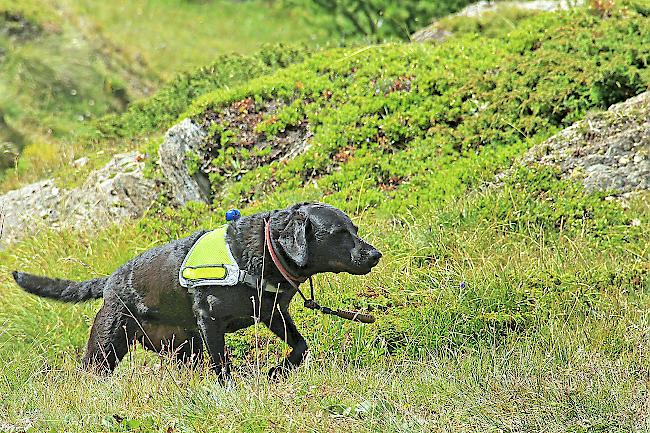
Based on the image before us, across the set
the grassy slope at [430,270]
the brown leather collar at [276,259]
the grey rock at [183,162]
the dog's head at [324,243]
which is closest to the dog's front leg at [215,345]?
the grassy slope at [430,270]

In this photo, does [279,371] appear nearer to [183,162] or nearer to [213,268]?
[213,268]

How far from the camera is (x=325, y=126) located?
9.63 metres

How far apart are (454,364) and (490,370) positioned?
285mm

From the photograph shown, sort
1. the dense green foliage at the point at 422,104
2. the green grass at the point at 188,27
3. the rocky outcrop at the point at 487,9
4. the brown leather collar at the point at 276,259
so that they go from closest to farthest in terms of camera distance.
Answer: the brown leather collar at the point at 276,259 < the dense green foliage at the point at 422,104 < the rocky outcrop at the point at 487,9 < the green grass at the point at 188,27

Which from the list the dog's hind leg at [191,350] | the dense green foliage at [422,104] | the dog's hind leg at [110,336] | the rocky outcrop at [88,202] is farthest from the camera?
the rocky outcrop at [88,202]

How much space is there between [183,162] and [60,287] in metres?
4.17

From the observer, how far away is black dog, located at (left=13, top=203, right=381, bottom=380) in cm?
486

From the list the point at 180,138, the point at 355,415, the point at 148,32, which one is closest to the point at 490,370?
the point at 355,415

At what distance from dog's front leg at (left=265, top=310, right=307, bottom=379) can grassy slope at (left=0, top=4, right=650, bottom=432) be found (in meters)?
0.09

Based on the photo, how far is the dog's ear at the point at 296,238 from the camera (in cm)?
480

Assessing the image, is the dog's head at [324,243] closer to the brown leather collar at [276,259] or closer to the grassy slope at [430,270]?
the brown leather collar at [276,259]

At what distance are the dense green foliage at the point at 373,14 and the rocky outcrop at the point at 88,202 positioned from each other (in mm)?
6857

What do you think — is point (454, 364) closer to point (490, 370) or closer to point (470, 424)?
point (490, 370)

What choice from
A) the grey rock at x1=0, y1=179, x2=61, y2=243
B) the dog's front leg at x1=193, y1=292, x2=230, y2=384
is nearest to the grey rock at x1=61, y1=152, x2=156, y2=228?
the grey rock at x1=0, y1=179, x2=61, y2=243
